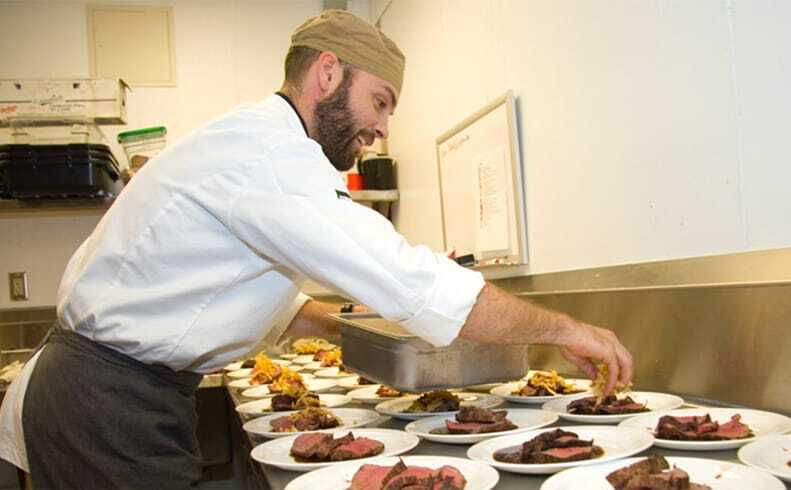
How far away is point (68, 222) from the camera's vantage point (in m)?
4.20

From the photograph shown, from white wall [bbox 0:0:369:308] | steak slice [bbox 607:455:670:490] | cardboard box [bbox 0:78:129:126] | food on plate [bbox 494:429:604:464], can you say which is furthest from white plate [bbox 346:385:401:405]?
white wall [bbox 0:0:369:308]

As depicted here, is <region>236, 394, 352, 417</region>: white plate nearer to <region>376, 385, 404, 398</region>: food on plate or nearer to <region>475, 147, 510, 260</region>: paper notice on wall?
<region>376, 385, 404, 398</region>: food on plate

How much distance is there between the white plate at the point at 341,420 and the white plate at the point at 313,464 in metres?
0.09

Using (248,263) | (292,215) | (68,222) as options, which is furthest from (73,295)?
(68,222)

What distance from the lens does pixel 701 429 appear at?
1.29 m

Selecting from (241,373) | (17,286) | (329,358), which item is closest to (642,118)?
(329,358)

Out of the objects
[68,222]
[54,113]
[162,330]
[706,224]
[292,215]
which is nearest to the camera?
[292,215]

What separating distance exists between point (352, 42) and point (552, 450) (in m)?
1.07

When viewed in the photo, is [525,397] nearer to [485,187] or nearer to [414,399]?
[414,399]

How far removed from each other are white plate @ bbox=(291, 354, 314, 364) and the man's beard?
165cm

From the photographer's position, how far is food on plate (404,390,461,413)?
1.76m

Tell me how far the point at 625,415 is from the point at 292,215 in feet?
2.76

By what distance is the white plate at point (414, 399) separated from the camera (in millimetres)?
1726

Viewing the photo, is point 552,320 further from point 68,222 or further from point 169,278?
point 68,222
